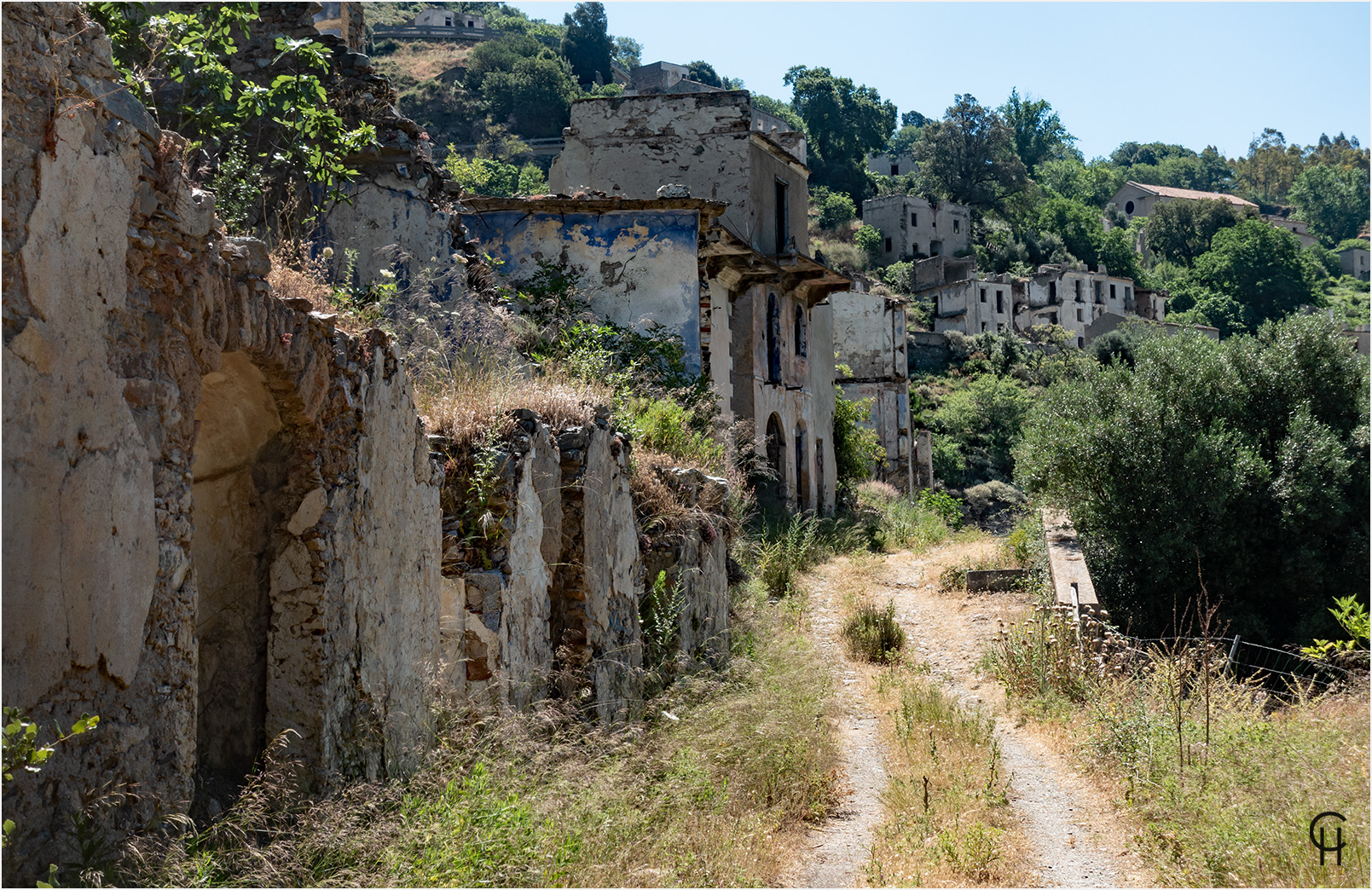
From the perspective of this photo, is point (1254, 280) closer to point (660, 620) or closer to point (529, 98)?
point (529, 98)

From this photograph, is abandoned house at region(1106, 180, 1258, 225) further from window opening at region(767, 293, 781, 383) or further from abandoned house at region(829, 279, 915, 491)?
window opening at region(767, 293, 781, 383)

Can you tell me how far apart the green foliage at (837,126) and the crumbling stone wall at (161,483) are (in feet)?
262

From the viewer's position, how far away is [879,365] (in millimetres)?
33594

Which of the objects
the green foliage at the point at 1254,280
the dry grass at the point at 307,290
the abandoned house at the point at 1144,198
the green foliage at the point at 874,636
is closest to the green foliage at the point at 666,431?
the green foliage at the point at 874,636

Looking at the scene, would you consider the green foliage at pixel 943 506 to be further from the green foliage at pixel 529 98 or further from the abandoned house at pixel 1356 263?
the abandoned house at pixel 1356 263

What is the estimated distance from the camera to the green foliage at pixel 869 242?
68812 mm

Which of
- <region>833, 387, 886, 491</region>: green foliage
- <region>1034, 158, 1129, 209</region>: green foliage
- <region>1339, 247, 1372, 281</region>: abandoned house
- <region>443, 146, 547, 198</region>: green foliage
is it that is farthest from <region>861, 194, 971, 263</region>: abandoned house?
<region>833, 387, 886, 491</region>: green foliage

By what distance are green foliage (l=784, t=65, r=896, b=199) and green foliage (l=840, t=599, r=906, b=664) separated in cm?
7245

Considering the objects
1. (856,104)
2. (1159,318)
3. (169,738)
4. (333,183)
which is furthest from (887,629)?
(856,104)

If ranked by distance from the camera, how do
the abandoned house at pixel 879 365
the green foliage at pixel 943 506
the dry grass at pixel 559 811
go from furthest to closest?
the abandoned house at pixel 879 365, the green foliage at pixel 943 506, the dry grass at pixel 559 811

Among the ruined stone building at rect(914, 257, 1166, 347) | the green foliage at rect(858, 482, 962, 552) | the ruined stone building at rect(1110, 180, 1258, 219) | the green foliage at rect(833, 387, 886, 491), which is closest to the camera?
the green foliage at rect(858, 482, 962, 552)

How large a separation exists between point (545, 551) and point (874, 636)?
19.8 ft

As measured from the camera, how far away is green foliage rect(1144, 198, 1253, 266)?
82812mm

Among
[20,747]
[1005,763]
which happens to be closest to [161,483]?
[20,747]
